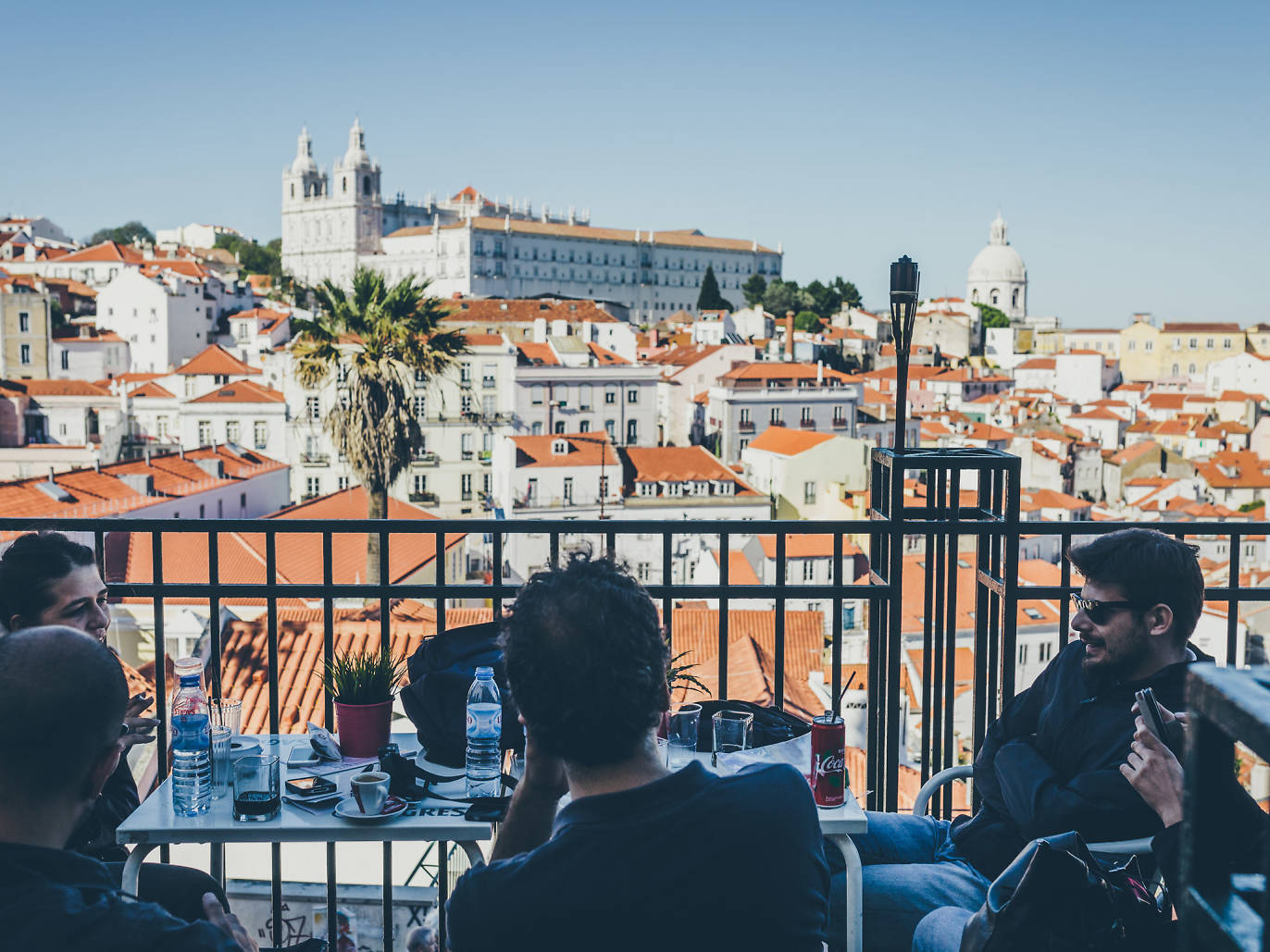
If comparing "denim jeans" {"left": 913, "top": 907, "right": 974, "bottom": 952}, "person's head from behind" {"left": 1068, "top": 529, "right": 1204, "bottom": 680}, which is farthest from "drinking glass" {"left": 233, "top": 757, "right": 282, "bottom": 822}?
"person's head from behind" {"left": 1068, "top": 529, "right": 1204, "bottom": 680}

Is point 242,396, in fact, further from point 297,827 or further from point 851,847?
point 851,847

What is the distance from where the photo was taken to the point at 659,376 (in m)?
53.0

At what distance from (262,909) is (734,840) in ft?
17.3

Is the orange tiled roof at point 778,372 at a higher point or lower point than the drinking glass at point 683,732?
higher

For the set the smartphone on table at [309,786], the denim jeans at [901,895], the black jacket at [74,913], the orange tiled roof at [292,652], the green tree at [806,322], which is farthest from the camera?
the green tree at [806,322]

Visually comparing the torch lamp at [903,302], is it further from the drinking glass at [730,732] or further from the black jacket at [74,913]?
the black jacket at [74,913]

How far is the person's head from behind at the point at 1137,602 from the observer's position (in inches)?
87.0

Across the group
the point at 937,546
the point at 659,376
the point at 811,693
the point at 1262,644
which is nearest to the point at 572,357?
the point at 659,376

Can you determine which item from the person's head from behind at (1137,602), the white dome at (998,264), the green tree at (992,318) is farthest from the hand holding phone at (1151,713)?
the white dome at (998,264)

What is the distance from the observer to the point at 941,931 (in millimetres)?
1997

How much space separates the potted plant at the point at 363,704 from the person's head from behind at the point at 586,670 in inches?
35.3

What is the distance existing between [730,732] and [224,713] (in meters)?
1.02

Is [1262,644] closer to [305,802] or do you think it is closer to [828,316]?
[305,802]

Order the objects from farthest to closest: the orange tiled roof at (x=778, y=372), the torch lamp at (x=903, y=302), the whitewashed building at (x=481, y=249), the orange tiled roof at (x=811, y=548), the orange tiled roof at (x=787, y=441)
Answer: the whitewashed building at (x=481, y=249) < the orange tiled roof at (x=778, y=372) < the orange tiled roof at (x=787, y=441) < the orange tiled roof at (x=811, y=548) < the torch lamp at (x=903, y=302)
